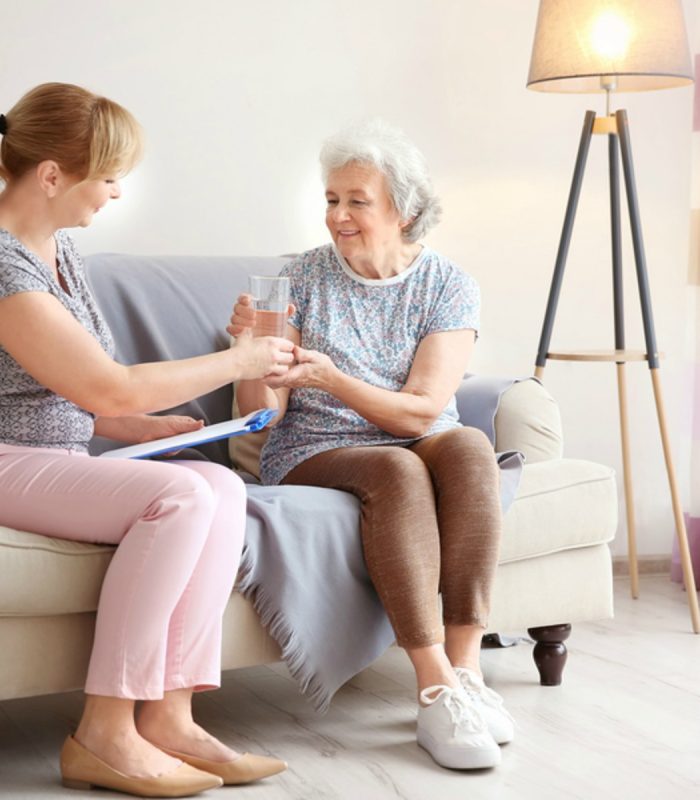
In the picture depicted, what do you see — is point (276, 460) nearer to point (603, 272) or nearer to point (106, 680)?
point (106, 680)

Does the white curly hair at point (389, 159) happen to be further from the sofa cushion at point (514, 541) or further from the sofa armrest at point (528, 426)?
the sofa cushion at point (514, 541)

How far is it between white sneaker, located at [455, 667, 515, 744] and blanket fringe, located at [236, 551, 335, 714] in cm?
26

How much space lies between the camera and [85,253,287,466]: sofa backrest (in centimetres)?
270

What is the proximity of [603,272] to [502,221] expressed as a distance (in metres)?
0.38

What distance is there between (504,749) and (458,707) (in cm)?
15

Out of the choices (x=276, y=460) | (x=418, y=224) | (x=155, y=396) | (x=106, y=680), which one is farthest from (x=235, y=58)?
(x=106, y=680)

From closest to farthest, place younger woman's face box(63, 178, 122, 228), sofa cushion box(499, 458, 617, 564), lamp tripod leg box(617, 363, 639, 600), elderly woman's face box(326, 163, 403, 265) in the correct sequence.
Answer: younger woman's face box(63, 178, 122, 228)
sofa cushion box(499, 458, 617, 564)
elderly woman's face box(326, 163, 403, 265)
lamp tripod leg box(617, 363, 639, 600)

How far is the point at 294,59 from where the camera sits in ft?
10.7

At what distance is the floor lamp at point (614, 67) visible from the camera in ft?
10.00

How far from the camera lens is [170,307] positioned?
275 cm

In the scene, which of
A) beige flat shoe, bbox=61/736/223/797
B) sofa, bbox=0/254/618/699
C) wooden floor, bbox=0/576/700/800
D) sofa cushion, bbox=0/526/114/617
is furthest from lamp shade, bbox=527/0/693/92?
beige flat shoe, bbox=61/736/223/797

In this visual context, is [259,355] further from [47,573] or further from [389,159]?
[389,159]

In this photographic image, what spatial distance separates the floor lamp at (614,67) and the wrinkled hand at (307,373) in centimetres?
105

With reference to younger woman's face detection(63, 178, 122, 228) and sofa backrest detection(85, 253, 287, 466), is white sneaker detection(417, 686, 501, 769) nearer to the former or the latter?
sofa backrest detection(85, 253, 287, 466)
